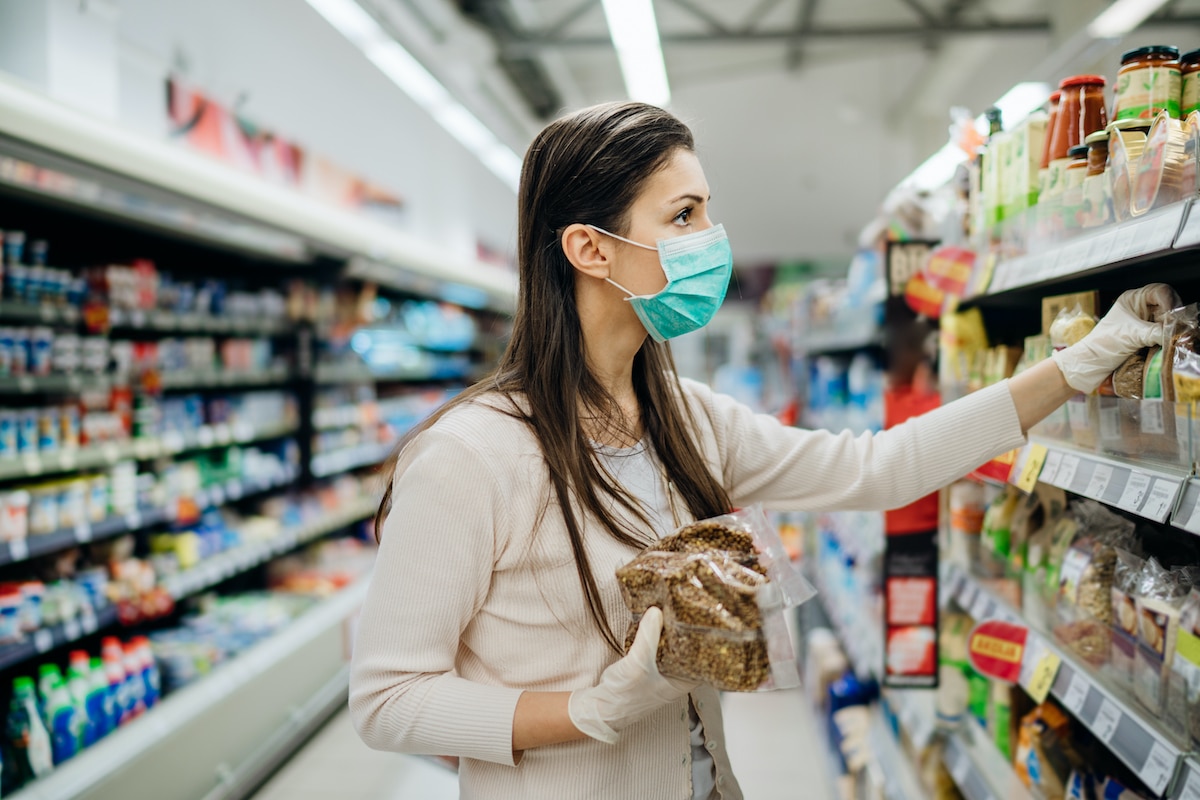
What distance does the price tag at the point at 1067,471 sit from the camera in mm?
1360

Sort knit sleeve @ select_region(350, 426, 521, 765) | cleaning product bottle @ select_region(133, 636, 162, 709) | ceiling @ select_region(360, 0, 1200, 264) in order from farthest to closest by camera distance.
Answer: ceiling @ select_region(360, 0, 1200, 264) → cleaning product bottle @ select_region(133, 636, 162, 709) → knit sleeve @ select_region(350, 426, 521, 765)

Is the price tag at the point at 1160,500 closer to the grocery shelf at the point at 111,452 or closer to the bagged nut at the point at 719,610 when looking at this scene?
the bagged nut at the point at 719,610

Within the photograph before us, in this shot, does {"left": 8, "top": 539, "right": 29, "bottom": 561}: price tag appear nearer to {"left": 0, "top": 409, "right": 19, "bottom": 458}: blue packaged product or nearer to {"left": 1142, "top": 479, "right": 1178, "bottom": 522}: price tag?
{"left": 0, "top": 409, "right": 19, "bottom": 458}: blue packaged product

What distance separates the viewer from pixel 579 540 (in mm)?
1220

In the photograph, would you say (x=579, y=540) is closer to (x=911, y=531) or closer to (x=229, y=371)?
(x=911, y=531)

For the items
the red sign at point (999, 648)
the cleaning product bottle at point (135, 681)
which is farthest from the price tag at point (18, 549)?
the red sign at point (999, 648)

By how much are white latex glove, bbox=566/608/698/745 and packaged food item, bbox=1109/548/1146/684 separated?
32.5 inches

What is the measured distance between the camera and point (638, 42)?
533 cm

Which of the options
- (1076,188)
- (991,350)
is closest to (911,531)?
(991,350)

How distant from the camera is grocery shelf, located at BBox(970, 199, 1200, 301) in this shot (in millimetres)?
1034

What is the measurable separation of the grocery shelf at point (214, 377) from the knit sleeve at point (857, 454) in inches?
114

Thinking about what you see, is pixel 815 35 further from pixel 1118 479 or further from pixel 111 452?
pixel 1118 479

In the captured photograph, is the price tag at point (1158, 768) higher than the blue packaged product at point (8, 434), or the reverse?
the blue packaged product at point (8, 434)

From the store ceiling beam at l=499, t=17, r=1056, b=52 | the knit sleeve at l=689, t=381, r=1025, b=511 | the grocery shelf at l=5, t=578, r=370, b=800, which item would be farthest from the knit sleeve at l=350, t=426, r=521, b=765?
the store ceiling beam at l=499, t=17, r=1056, b=52
